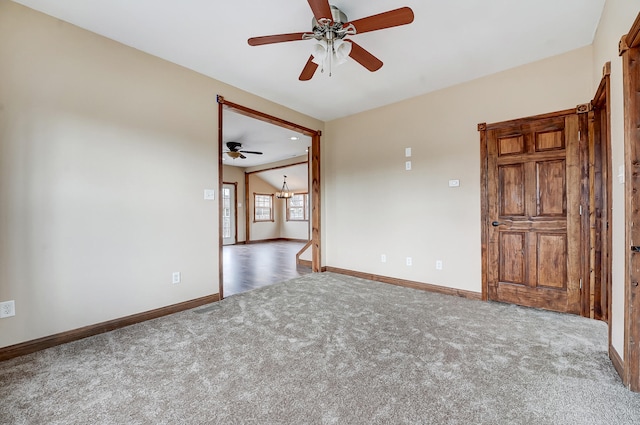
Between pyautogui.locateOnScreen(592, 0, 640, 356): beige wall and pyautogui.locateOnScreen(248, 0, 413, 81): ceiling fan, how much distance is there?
1.37 meters

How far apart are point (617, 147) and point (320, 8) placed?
7.17 feet

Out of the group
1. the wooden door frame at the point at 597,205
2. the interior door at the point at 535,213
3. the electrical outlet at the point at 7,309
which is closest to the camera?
the electrical outlet at the point at 7,309

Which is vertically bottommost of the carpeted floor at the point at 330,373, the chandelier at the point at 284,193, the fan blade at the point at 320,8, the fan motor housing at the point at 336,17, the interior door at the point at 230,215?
the carpeted floor at the point at 330,373

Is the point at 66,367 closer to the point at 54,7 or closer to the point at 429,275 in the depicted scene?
the point at 54,7

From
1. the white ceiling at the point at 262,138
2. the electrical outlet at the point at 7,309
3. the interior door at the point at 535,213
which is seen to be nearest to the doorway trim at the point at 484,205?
the interior door at the point at 535,213

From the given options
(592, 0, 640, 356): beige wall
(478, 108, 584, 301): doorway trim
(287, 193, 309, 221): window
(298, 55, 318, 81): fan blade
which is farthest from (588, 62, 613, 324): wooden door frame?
(287, 193, 309, 221): window

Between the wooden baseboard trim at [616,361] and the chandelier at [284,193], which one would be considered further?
the chandelier at [284,193]

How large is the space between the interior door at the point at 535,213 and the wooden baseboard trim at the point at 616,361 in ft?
3.31

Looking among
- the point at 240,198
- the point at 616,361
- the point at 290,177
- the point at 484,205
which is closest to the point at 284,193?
the point at 290,177

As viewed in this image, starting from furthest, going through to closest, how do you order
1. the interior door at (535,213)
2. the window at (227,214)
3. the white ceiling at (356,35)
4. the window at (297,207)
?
the window at (297,207) → the window at (227,214) → the interior door at (535,213) → the white ceiling at (356,35)

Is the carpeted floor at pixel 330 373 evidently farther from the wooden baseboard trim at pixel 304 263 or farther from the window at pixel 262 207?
the window at pixel 262 207

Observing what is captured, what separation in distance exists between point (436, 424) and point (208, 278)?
8.90ft

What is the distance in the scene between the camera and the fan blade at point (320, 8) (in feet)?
5.58

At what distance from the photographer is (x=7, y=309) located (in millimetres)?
2068
